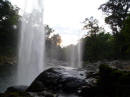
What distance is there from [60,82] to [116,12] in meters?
30.9

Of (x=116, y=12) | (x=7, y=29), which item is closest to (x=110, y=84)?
(x=116, y=12)

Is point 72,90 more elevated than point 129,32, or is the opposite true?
point 129,32

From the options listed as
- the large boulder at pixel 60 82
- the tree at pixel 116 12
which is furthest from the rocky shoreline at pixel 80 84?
the tree at pixel 116 12

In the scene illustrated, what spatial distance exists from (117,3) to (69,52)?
80.3 feet

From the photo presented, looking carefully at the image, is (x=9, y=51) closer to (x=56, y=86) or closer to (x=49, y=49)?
(x=49, y=49)

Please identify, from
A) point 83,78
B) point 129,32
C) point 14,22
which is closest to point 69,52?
point 14,22

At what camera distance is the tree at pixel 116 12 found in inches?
1502

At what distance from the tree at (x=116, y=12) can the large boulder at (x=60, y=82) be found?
1127 inches

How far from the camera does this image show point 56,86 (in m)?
11.4

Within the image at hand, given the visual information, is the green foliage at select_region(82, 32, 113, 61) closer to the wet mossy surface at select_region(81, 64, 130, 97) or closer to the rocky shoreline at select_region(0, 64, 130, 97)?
the rocky shoreline at select_region(0, 64, 130, 97)

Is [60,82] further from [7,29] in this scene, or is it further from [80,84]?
[7,29]

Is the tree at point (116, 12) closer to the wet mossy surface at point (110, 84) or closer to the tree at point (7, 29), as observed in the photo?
the tree at point (7, 29)

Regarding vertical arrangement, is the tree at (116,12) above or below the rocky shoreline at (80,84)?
above

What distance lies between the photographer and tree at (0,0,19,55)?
4641 centimetres
